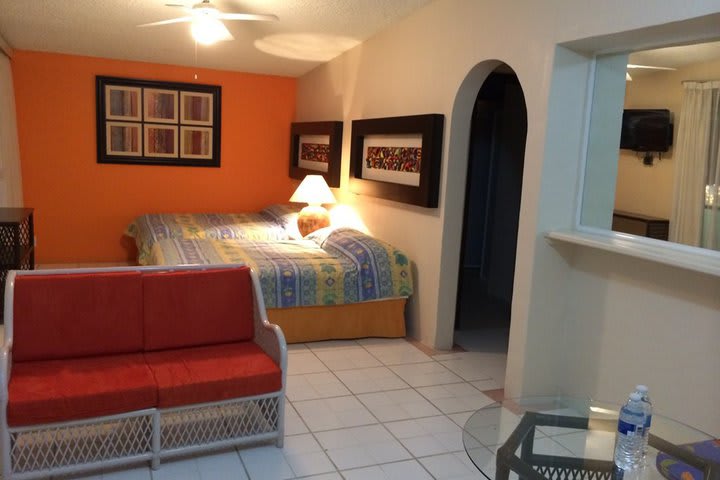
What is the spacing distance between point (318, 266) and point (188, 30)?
2.49m

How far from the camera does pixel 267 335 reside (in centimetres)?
292

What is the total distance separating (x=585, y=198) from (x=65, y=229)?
16.7 feet

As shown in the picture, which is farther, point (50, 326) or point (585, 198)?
point (585, 198)

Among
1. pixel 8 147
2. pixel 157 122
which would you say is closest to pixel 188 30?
pixel 157 122

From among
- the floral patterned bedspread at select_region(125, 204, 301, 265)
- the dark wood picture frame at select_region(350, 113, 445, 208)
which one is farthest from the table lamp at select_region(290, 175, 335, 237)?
the dark wood picture frame at select_region(350, 113, 445, 208)

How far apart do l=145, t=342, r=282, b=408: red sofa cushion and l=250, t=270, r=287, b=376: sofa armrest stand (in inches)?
1.3

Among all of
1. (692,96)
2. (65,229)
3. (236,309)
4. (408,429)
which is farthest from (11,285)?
(65,229)

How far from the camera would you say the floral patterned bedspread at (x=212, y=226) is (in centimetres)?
540

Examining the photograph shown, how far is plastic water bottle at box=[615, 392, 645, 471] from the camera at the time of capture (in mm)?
1875

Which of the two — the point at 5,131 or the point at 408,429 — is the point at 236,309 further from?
the point at 5,131

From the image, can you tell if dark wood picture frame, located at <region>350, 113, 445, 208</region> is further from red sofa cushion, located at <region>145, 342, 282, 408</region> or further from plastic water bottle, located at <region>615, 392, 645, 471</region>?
plastic water bottle, located at <region>615, 392, 645, 471</region>

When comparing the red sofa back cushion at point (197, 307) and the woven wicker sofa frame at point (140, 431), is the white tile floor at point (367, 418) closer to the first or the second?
the woven wicker sofa frame at point (140, 431)

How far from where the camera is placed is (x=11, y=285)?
8.41 feet

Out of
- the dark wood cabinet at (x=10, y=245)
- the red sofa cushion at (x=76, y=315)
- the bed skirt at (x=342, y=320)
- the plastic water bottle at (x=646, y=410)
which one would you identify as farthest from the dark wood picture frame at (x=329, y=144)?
the plastic water bottle at (x=646, y=410)
